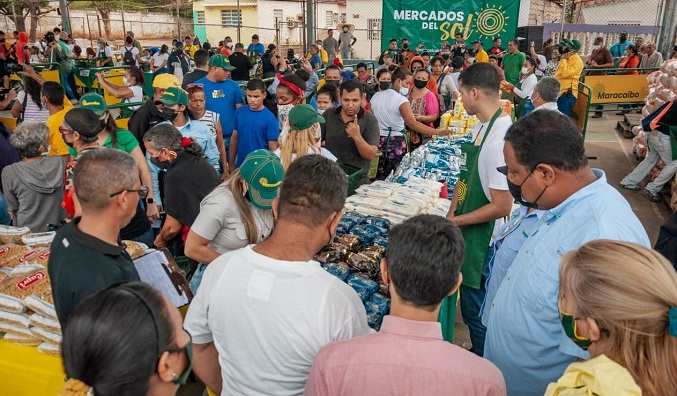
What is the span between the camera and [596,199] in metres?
2.18

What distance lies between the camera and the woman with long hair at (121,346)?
1.35m

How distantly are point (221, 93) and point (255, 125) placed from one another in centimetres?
123

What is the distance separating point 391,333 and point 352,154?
354 cm

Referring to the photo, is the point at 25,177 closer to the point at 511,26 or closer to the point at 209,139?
the point at 209,139

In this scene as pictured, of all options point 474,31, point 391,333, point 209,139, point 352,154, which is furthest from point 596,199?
point 474,31

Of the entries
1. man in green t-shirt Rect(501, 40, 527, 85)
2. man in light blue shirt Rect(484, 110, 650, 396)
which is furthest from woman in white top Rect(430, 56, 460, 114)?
man in light blue shirt Rect(484, 110, 650, 396)

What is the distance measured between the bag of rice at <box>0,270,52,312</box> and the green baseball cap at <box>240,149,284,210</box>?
141 centimetres

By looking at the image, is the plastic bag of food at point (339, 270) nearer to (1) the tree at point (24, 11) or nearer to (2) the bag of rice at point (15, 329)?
(2) the bag of rice at point (15, 329)

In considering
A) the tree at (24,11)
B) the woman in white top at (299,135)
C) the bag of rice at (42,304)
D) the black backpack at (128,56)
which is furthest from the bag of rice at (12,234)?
the tree at (24,11)

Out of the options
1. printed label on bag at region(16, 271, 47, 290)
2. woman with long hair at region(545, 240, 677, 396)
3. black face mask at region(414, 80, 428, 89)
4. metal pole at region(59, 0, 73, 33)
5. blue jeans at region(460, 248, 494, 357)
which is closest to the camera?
woman with long hair at region(545, 240, 677, 396)

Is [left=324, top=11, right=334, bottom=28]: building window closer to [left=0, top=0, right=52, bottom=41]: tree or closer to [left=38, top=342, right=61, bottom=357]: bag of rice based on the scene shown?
[left=0, top=0, right=52, bottom=41]: tree

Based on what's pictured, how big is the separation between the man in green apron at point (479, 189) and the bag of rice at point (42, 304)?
7.70 ft

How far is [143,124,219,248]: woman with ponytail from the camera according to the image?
350 centimetres

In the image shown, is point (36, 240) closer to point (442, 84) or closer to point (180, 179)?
point (180, 179)
